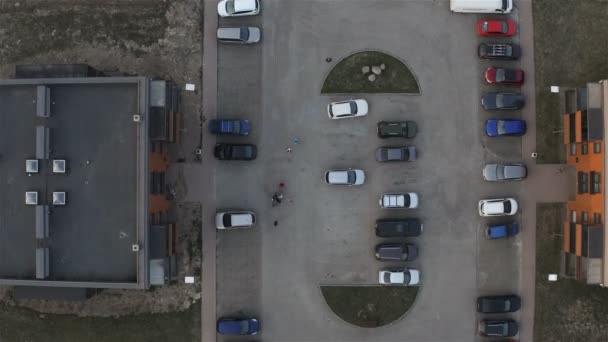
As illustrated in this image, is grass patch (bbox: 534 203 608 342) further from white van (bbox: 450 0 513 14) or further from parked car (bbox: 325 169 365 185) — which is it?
white van (bbox: 450 0 513 14)

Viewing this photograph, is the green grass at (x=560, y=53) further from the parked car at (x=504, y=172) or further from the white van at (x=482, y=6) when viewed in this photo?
the white van at (x=482, y=6)

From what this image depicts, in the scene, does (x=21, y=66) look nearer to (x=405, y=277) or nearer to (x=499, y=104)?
(x=405, y=277)

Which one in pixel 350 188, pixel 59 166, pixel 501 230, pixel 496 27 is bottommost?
pixel 501 230

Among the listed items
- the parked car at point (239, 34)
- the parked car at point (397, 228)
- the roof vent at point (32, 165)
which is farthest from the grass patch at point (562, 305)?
the roof vent at point (32, 165)

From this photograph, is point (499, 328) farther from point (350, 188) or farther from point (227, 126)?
point (227, 126)

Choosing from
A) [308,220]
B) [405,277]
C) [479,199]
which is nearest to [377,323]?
[405,277]

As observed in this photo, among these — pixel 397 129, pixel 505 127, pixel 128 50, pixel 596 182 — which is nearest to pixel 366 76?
pixel 397 129

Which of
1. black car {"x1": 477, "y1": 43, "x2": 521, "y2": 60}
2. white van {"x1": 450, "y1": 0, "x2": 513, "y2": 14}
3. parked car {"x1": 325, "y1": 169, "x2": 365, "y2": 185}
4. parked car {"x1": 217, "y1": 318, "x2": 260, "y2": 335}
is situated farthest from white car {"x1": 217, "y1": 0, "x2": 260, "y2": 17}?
parked car {"x1": 217, "y1": 318, "x2": 260, "y2": 335}
